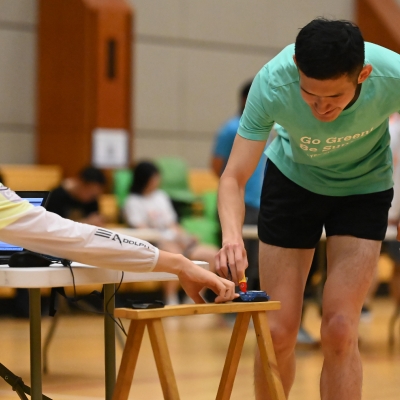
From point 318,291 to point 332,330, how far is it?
9.95 feet

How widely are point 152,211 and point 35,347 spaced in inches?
164

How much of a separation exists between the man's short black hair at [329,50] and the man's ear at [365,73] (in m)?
0.07

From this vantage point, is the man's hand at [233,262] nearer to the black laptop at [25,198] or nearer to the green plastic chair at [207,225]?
the black laptop at [25,198]

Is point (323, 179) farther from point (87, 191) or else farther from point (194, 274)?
point (87, 191)

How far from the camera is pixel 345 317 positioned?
2.38m

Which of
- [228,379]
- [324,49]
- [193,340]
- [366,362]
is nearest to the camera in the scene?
[324,49]

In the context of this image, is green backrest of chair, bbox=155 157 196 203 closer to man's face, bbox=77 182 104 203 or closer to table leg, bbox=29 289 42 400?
man's face, bbox=77 182 104 203

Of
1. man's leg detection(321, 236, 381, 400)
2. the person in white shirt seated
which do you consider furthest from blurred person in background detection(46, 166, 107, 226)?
man's leg detection(321, 236, 381, 400)

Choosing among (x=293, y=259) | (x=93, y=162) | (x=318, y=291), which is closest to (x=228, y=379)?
(x=293, y=259)

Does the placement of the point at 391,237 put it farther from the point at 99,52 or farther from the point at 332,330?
the point at 99,52

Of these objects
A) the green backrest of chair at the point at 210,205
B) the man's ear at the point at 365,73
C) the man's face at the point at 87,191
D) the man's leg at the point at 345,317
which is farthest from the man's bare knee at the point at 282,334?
the green backrest of chair at the point at 210,205

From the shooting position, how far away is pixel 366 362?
14.6 feet

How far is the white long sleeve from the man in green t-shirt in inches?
13.0

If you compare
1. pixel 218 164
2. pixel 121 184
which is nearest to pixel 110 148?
pixel 121 184
